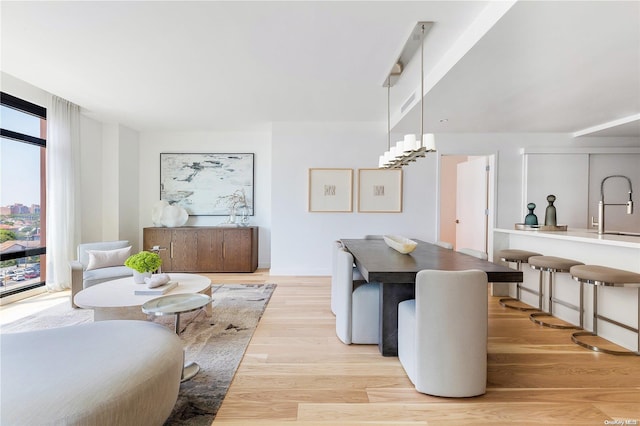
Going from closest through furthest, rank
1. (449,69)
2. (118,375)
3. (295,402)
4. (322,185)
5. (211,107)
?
(118,375), (295,402), (449,69), (211,107), (322,185)

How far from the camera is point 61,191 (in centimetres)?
438

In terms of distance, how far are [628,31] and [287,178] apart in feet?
13.7

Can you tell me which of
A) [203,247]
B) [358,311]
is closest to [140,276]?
[358,311]

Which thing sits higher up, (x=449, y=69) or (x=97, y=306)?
(x=449, y=69)

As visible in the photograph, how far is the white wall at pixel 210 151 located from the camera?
6.04 m

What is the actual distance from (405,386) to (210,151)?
17.4 feet

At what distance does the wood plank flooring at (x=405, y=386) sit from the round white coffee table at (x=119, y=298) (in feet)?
2.69

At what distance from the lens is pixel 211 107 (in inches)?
179

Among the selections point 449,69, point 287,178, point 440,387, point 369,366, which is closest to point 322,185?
point 287,178

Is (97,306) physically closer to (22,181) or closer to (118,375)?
(118,375)

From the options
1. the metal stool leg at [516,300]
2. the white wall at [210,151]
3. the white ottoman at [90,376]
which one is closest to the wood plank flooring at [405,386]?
the white ottoman at [90,376]

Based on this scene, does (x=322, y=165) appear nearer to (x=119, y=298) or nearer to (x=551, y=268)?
(x=551, y=268)

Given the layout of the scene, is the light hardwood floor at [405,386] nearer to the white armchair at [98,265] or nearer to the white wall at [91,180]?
the white armchair at [98,265]

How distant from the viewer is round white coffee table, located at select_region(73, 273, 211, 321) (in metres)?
2.42
